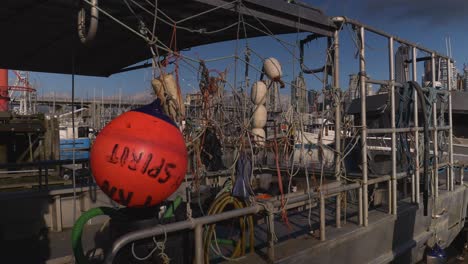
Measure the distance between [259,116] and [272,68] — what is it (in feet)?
1.95

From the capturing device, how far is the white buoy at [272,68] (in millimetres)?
4445

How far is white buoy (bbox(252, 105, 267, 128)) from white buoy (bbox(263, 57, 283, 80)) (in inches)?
15.5

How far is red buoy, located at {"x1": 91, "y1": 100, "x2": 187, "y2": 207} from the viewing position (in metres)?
→ 2.70

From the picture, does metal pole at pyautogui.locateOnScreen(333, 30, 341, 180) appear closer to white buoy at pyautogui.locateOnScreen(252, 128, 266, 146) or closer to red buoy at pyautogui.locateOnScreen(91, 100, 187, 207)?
white buoy at pyautogui.locateOnScreen(252, 128, 266, 146)

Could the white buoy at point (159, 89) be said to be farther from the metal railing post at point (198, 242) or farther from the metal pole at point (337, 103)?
the metal pole at point (337, 103)

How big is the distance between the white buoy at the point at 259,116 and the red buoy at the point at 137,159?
1715mm

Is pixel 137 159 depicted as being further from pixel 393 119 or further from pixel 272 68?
pixel 393 119

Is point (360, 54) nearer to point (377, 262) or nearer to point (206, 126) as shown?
point (206, 126)

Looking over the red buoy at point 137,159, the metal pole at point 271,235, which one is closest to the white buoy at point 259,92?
the metal pole at point 271,235

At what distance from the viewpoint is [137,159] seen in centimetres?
268

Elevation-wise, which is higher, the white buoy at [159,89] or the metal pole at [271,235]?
the white buoy at [159,89]

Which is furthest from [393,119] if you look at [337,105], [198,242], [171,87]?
[198,242]

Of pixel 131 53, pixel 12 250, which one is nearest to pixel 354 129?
pixel 131 53

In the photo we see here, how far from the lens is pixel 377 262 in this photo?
17.0 feet
